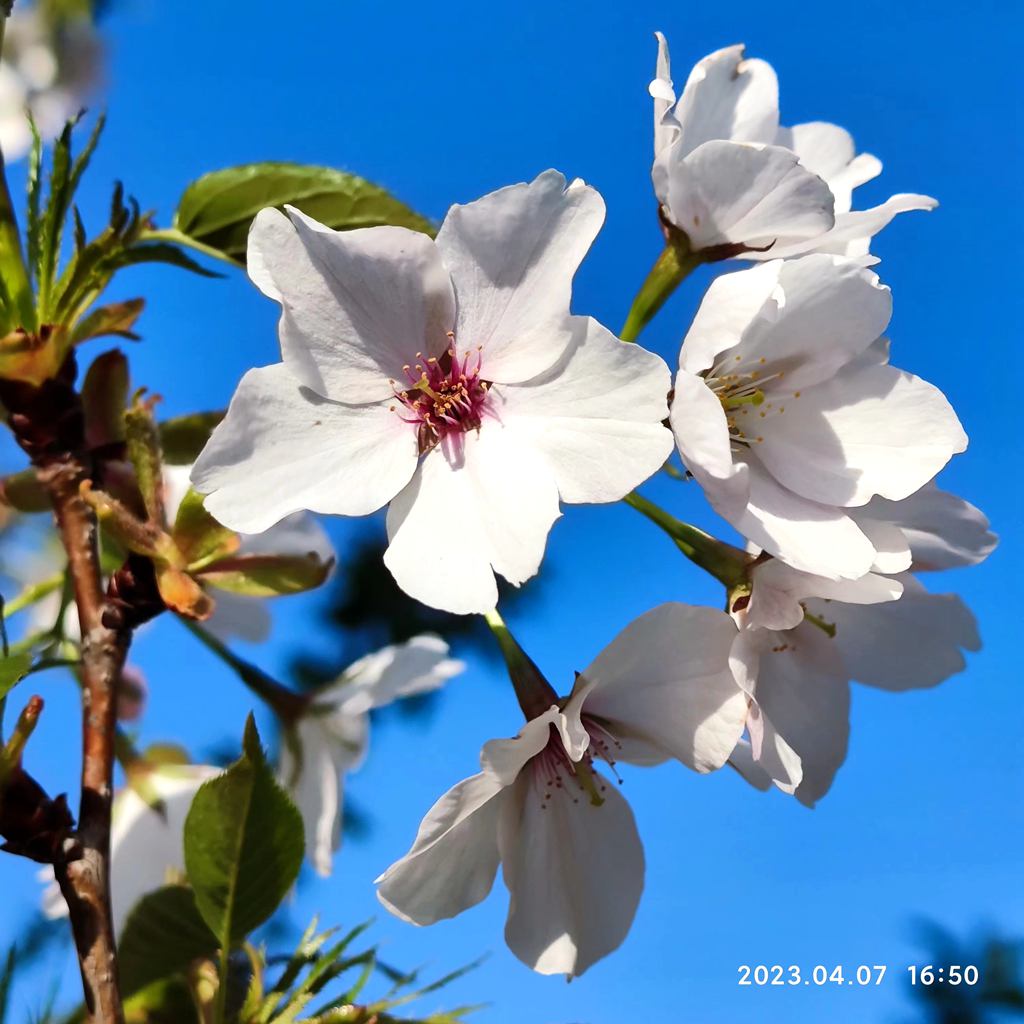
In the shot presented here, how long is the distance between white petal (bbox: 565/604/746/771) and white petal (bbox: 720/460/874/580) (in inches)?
2.8

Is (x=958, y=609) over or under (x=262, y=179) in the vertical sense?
under

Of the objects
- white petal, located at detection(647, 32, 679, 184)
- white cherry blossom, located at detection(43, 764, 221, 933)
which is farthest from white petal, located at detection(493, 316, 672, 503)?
white cherry blossom, located at detection(43, 764, 221, 933)

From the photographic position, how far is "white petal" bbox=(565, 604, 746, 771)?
2.31 ft

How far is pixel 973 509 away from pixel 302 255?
582 mm

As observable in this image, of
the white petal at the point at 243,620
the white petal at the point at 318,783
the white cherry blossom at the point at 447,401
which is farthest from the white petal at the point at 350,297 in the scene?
the white petal at the point at 243,620

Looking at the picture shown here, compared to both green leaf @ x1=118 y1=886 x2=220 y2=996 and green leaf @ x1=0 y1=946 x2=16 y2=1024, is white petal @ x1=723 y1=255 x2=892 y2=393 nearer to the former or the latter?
green leaf @ x1=118 y1=886 x2=220 y2=996

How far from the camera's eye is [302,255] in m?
0.67

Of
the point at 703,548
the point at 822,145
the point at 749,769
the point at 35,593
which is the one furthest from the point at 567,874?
the point at 822,145

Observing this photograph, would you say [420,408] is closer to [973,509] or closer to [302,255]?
[302,255]

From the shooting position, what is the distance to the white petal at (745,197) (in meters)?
0.73

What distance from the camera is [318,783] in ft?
3.27

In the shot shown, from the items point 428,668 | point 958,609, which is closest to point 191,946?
point 428,668

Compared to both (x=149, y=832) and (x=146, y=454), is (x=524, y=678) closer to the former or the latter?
(x=146, y=454)

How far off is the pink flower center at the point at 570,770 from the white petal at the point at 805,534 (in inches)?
9.4
